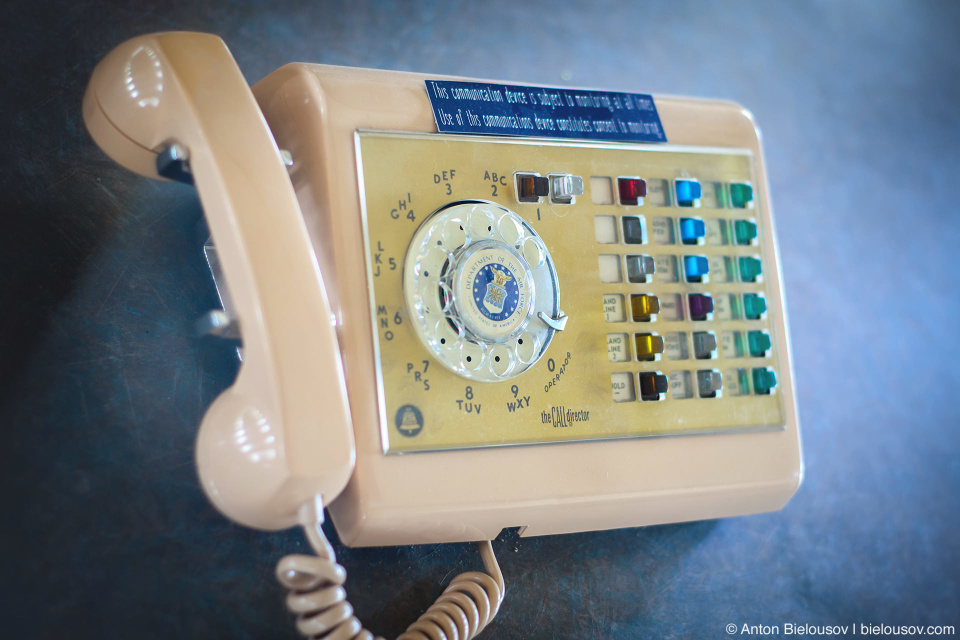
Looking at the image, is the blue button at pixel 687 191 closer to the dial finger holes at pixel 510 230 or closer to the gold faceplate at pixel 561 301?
the gold faceplate at pixel 561 301

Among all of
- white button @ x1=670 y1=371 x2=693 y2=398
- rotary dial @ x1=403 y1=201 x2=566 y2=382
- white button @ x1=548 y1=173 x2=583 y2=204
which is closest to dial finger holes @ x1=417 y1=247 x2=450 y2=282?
rotary dial @ x1=403 y1=201 x2=566 y2=382

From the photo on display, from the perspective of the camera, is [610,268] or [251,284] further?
[610,268]

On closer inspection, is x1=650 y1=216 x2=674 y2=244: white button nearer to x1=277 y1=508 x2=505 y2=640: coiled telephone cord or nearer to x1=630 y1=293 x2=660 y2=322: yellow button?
x1=630 y1=293 x2=660 y2=322: yellow button

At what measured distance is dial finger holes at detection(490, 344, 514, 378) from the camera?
1.91 feet

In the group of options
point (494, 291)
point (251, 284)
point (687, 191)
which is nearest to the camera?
point (251, 284)

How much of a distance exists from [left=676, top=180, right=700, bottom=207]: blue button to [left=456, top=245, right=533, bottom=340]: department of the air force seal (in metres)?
0.18

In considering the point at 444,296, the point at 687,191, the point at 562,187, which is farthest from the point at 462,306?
the point at 687,191

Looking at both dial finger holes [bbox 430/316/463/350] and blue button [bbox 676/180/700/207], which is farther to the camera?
blue button [bbox 676/180/700/207]

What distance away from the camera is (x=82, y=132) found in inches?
24.4

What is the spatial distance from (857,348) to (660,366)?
0.42 m

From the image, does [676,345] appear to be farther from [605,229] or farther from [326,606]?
[326,606]

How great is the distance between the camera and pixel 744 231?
27.9 inches

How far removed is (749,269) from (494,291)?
0.26m

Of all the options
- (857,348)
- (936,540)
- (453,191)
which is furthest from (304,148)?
(936,540)
